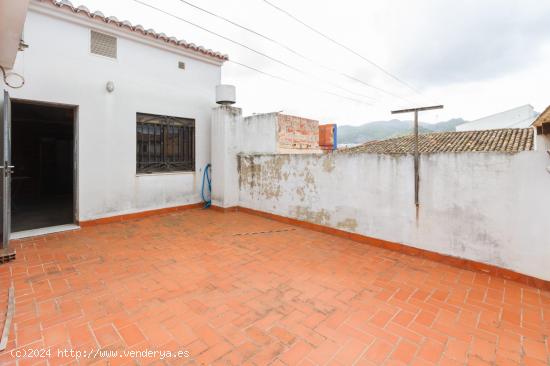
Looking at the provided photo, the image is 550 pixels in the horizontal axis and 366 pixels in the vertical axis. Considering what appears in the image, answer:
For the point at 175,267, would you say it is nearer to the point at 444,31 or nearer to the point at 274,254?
the point at 274,254

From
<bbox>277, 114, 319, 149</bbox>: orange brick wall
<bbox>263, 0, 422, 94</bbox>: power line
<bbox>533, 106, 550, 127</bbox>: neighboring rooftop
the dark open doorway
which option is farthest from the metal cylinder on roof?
<bbox>533, 106, 550, 127</bbox>: neighboring rooftop

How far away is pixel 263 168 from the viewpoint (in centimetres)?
710

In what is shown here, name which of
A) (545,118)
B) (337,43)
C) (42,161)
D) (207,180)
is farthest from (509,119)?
(42,161)

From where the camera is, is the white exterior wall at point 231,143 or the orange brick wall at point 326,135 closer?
A: the white exterior wall at point 231,143

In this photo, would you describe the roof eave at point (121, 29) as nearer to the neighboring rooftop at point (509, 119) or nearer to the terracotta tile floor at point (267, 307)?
the terracotta tile floor at point (267, 307)

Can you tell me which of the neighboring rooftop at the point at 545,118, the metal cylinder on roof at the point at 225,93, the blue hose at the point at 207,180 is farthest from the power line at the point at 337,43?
the neighboring rooftop at the point at 545,118

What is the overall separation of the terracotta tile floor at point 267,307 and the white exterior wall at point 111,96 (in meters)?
2.06

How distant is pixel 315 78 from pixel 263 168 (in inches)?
340

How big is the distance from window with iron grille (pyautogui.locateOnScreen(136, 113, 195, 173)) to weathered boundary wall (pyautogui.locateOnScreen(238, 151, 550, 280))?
3.65 metres

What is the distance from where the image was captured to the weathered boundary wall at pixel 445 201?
3.28 meters

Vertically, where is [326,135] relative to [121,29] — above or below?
below

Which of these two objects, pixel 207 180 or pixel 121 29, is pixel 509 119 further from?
pixel 121 29

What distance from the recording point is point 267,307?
2.81 m

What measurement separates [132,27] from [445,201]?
775 centimetres
